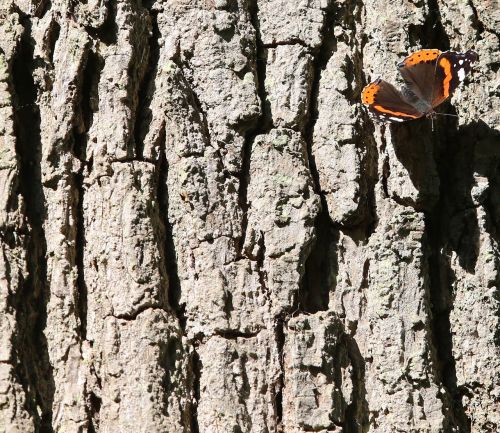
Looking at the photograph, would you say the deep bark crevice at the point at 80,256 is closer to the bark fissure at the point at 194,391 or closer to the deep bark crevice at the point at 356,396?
the bark fissure at the point at 194,391

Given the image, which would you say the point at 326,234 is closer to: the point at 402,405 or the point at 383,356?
the point at 383,356

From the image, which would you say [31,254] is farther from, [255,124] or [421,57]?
[421,57]

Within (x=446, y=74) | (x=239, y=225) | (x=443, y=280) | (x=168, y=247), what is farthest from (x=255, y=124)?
(x=443, y=280)

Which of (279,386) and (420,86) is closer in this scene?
(279,386)

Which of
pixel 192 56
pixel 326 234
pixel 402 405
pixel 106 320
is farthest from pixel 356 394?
pixel 192 56

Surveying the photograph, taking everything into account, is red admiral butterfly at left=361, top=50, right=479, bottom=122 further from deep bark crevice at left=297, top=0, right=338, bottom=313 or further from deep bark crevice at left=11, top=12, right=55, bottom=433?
deep bark crevice at left=11, top=12, right=55, bottom=433

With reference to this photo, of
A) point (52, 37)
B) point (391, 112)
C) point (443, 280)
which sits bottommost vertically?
point (443, 280)
